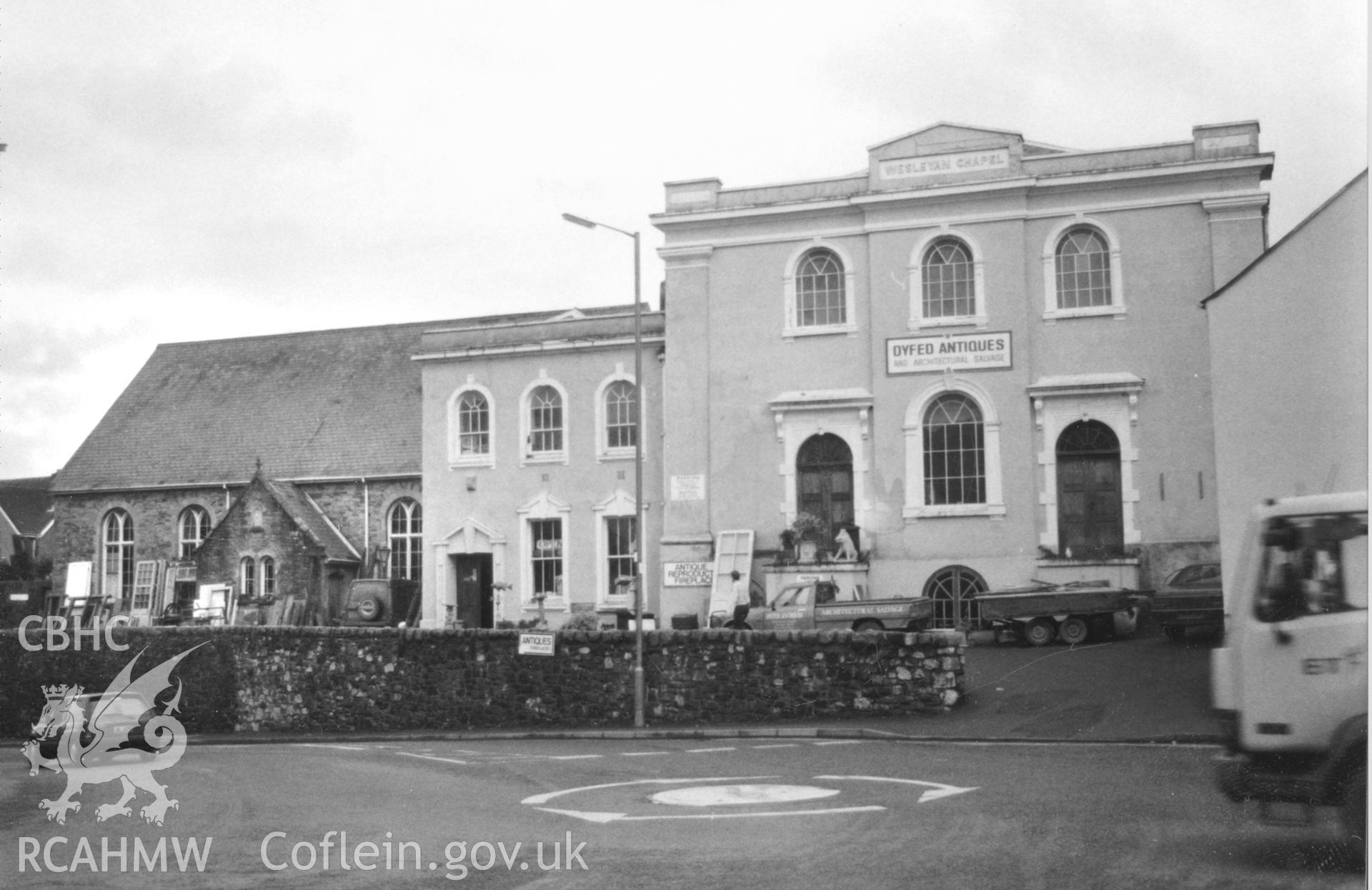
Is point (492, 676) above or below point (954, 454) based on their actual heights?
below

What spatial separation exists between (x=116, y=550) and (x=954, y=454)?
17.0 feet

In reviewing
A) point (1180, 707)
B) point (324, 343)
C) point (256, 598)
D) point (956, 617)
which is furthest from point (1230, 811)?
point (256, 598)

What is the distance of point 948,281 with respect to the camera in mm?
5668

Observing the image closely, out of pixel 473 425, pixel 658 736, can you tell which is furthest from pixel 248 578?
pixel 658 736

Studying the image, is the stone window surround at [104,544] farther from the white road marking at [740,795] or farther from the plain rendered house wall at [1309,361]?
the plain rendered house wall at [1309,361]

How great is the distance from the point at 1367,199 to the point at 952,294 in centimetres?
200

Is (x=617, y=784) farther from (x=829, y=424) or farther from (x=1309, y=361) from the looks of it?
(x=1309, y=361)

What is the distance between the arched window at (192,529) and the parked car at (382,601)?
11.3 ft

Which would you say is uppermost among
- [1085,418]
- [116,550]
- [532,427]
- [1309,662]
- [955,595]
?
[532,427]

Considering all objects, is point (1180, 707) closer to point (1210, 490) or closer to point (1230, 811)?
point (1230, 811)

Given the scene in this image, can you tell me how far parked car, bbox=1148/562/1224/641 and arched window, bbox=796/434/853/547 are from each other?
4.86 ft

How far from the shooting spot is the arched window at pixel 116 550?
777 centimetres

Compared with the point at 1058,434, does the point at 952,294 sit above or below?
above

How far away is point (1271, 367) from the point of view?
4.35m
